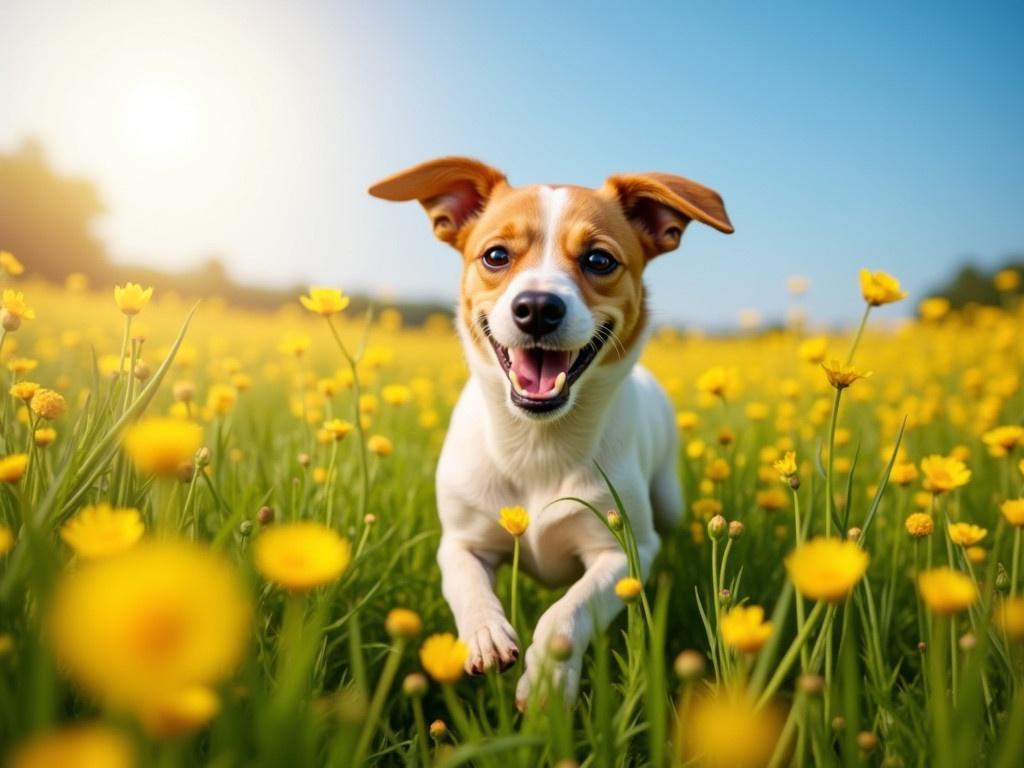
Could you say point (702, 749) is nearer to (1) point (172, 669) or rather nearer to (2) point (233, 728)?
(2) point (233, 728)

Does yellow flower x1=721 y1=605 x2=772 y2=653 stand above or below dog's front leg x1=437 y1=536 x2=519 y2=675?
above

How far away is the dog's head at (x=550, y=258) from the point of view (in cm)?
230

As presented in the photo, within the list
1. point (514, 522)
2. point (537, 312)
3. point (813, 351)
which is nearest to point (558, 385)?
point (537, 312)

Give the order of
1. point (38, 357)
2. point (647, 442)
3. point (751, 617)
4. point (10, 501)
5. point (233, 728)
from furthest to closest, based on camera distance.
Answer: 1. point (38, 357)
2. point (647, 442)
3. point (10, 501)
4. point (751, 617)
5. point (233, 728)

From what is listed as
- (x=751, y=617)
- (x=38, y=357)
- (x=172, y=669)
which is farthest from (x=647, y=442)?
(x=38, y=357)

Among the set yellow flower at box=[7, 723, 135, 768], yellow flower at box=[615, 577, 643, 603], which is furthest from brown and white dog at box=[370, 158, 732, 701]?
yellow flower at box=[7, 723, 135, 768]

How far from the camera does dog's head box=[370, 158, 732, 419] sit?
7.55 feet

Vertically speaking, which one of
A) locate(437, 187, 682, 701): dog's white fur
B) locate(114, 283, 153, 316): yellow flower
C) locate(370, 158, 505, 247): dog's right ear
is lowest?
locate(437, 187, 682, 701): dog's white fur

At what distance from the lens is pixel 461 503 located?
2.51m

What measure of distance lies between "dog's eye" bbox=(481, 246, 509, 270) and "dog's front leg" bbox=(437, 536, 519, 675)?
0.98 meters

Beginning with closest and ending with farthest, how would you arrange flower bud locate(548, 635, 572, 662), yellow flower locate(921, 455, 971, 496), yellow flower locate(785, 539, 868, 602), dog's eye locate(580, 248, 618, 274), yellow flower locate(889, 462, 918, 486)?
yellow flower locate(785, 539, 868, 602), flower bud locate(548, 635, 572, 662), yellow flower locate(921, 455, 971, 496), yellow flower locate(889, 462, 918, 486), dog's eye locate(580, 248, 618, 274)

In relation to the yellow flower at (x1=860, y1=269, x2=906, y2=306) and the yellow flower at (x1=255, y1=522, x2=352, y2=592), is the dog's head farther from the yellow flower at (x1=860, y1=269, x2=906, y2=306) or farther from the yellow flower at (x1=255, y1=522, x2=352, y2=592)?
the yellow flower at (x1=255, y1=522, x2=352, y2=592)

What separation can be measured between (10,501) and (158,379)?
51 centimetres

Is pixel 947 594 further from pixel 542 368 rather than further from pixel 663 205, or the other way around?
pixel 663 205
